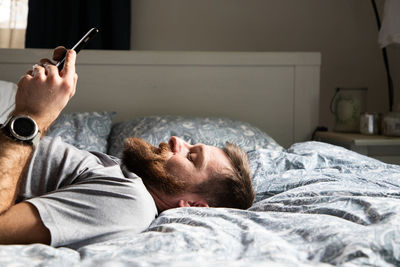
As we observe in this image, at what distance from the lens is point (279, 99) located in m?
2.58

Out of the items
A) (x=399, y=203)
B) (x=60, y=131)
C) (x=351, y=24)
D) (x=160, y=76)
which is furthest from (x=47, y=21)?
(x=399, y=203)

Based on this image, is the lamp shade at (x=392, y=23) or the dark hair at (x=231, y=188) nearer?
the dark hair at (x=231, y=188)

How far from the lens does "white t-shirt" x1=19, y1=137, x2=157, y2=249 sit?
88 centimetres

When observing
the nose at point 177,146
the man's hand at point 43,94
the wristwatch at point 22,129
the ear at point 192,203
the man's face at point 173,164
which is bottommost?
the ear at point 192,203

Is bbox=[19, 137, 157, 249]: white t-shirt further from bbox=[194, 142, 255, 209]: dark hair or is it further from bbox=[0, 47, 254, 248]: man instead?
bbox=[194, 142, 255, 209]: dark hair

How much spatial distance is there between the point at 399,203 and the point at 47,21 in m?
2.28

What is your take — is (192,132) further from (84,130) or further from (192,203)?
(192,203)

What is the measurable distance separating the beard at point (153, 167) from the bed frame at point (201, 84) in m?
1.33

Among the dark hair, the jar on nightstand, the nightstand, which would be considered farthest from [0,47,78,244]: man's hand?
the jar on nightstand

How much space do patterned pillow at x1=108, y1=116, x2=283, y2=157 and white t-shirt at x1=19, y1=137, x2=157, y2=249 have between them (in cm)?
88

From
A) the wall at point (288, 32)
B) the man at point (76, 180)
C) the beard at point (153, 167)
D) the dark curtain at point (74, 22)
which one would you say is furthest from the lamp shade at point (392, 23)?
the beard at point (153, 167)

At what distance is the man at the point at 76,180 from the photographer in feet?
2.86

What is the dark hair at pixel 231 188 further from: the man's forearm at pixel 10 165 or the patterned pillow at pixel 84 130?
the patterned pillow at pixel 84 130

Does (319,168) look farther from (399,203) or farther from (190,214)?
(190,214)
